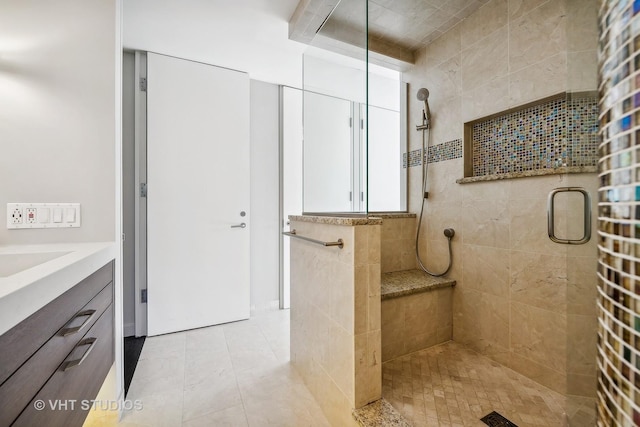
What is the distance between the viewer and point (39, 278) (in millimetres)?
664

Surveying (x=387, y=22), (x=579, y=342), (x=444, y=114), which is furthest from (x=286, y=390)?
(x=387, y=22)

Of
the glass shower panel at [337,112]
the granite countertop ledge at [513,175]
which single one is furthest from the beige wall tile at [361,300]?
the granite countertop ledge at [513,175]

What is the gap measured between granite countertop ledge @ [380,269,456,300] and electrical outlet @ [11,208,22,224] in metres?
1.88

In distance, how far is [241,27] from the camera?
1973 millimetres

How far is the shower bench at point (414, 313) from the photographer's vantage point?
1695mm

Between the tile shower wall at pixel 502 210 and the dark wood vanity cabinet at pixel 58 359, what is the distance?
1.67 metres

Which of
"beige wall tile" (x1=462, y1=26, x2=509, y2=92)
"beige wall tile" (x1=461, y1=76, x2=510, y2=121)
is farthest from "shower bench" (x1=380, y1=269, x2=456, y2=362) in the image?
"beige wall tile" (x1=462, y1=26, x2=509, y2=92)

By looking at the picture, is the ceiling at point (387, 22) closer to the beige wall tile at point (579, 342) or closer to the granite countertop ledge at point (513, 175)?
the granite countertop ledge at point (513, 175)

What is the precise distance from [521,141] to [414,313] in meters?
1.32

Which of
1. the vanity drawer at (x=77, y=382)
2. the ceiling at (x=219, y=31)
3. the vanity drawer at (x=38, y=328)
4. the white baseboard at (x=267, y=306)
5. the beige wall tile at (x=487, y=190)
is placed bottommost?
the white baseboard at (x=267, y=306)

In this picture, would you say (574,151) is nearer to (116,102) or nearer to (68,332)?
(68,332)

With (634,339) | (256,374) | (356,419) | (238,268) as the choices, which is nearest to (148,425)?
(256,374)

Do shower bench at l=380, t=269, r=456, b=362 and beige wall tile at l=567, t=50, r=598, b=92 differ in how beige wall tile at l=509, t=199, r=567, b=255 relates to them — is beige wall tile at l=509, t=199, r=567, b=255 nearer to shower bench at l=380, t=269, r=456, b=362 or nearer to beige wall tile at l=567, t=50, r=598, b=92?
shower bench at l=380, t=269, r=456, b=362

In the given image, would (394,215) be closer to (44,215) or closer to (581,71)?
(581,71)
